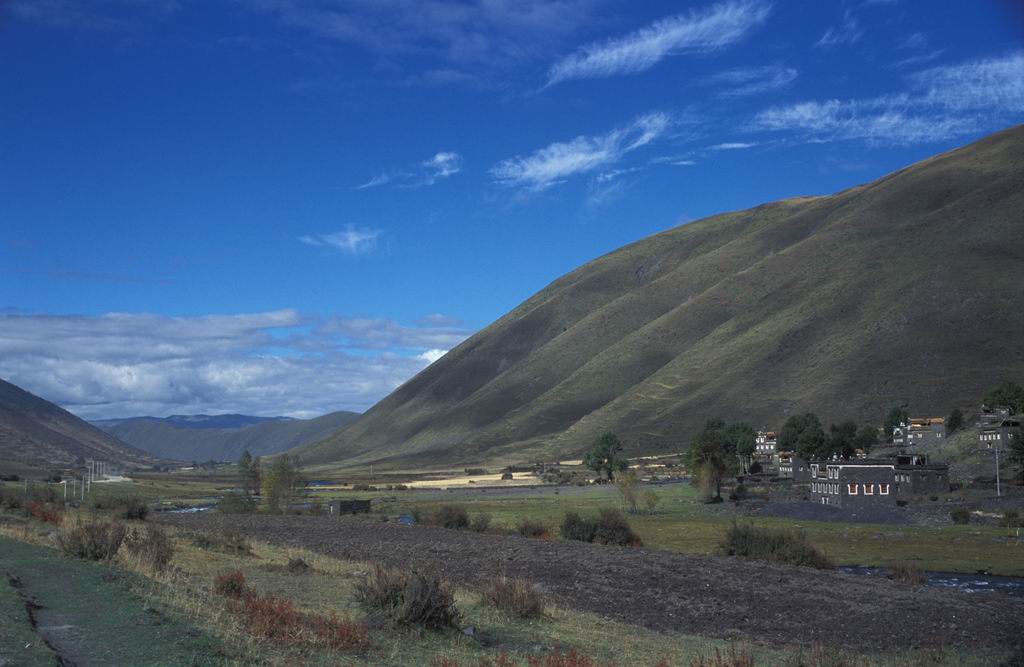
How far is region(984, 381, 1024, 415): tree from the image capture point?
112350 millimetres

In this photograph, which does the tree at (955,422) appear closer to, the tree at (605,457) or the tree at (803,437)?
the tree at (803,437)

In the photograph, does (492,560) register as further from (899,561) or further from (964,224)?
(964,224)

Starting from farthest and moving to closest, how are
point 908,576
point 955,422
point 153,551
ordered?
point 955,422
point 908,576
point 153,551

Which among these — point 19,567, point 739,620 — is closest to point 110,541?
point 19,567

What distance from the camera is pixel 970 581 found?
4097cm

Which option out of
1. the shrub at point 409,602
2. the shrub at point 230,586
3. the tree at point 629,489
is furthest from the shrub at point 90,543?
the tree at point 629,489

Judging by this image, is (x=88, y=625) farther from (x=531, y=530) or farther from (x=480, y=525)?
(x=480, y=525)

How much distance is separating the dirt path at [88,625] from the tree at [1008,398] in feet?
386

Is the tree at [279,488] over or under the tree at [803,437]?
under

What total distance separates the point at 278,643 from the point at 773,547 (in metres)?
34.6

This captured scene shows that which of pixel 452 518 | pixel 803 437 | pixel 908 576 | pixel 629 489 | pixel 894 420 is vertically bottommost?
pixel 452 518

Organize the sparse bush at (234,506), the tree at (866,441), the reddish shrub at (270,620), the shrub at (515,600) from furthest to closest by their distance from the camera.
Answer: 1. the tree at (866,441)
2. the sparse bush at (234,506)
3. the shrub at (515,600)
4. the reddish shrub at (270,620)

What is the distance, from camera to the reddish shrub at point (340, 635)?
14570 millimetres

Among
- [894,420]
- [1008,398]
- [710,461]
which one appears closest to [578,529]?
[710,461]
